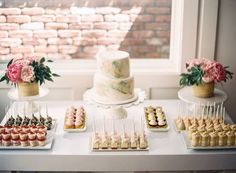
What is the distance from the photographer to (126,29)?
125 inches

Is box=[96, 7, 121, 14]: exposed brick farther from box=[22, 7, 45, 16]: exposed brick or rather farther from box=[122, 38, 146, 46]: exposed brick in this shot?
box=[22, 7, 45, 16]: exposed brick

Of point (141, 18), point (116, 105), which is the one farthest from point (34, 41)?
point (116, 105)

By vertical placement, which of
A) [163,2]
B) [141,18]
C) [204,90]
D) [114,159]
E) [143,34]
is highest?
[163,2]

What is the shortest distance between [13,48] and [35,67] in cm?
56

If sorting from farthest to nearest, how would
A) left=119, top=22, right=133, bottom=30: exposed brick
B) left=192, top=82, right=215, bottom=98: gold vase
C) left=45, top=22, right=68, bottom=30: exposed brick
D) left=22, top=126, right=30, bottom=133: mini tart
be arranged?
left=119, top=22, right=133, bottom=30: exposed brick, left=45, top=22, right=68, bottom=30: exposed brick, left=192, top=82, right=215, bottom=98: gold vase, left=22, top=126, right=30, bottom=133: mini tart

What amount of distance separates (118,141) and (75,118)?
0.33 meters

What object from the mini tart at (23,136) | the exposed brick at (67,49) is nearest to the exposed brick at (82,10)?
the exposed brick at (67,49)

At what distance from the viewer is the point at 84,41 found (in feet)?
10.3

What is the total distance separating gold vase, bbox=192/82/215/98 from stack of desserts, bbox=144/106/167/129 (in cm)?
22

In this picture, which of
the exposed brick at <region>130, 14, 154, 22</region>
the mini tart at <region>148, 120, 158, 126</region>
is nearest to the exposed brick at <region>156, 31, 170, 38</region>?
the exposed brick at <region>130, 14, 154, 22</region>

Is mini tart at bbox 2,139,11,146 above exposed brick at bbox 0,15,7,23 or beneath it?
beneath

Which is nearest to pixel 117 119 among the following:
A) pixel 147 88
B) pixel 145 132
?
pixel 145 132

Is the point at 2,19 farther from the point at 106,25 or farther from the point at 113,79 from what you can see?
the point at 113,79

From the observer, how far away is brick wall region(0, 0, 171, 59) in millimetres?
3006
